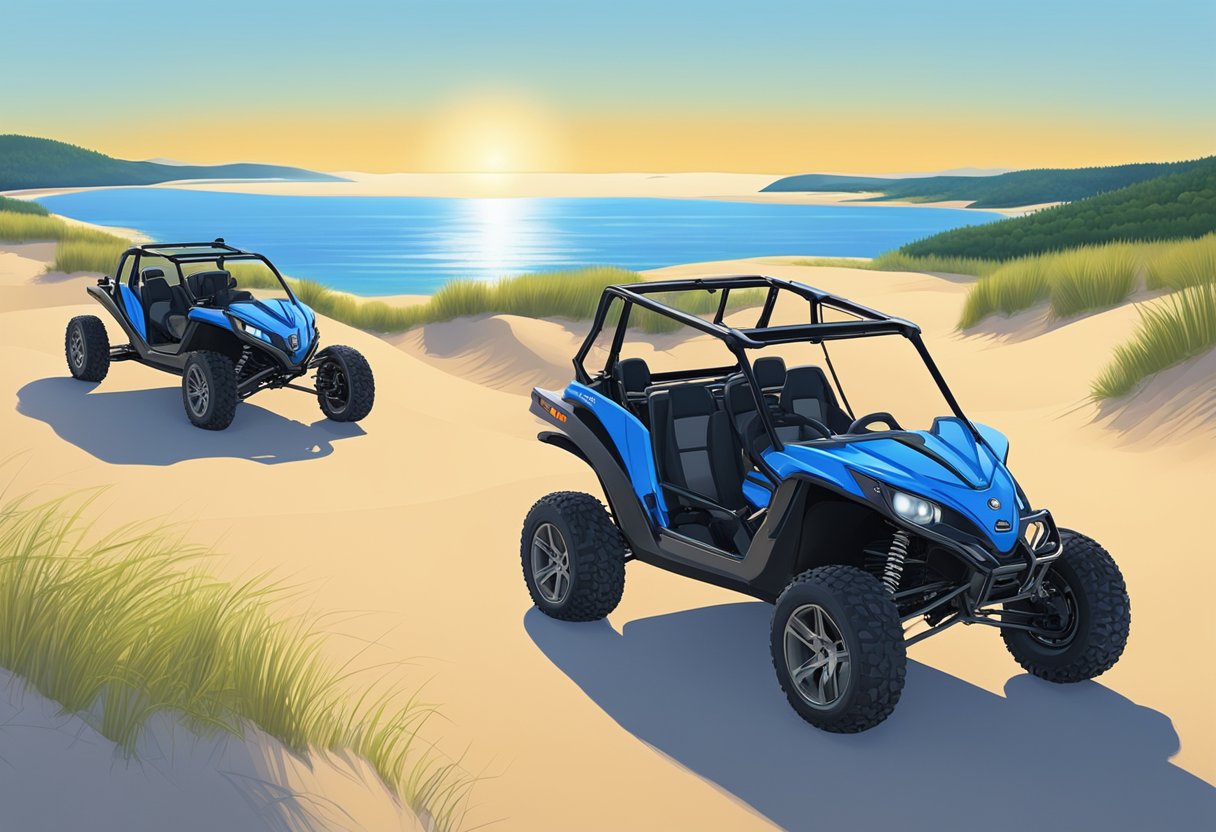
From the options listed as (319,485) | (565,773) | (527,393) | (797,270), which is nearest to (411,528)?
(319,485)

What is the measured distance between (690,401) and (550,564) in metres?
1.14

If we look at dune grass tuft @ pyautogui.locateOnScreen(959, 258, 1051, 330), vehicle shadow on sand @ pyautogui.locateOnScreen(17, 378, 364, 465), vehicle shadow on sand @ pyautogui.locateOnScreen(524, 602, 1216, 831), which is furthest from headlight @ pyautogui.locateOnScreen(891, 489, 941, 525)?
dune grass tuft @ pyautogui.locateOnScreen(959, 258, 1051, 330)

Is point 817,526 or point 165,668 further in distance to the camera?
point 817,526

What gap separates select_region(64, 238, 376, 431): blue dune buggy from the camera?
11.4 metres

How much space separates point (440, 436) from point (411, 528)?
10.7ft

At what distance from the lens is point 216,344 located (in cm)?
1235

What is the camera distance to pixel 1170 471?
9.66m

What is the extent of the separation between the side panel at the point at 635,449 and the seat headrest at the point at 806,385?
Result: 79 cm

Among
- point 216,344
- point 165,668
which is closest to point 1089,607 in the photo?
point 165,668

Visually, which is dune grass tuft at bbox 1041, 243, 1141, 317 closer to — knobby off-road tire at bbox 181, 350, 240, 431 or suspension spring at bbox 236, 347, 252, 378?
suspension spring at bbox 236, 347, 252, 378

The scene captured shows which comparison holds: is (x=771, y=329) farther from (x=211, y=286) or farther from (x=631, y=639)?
(x=211, y=286)

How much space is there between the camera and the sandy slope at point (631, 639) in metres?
5.00

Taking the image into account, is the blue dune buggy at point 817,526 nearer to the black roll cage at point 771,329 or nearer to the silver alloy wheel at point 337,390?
the black roll cage at point 771,329

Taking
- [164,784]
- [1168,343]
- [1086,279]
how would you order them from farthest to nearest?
1. [1086,279]
2. [1168,343]
3. [164,784]
